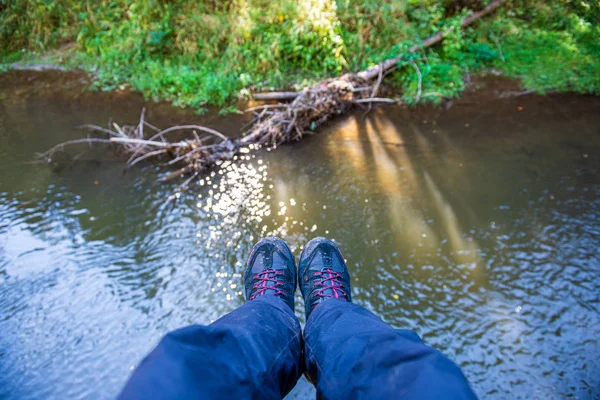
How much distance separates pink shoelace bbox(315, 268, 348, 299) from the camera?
6.28 ft

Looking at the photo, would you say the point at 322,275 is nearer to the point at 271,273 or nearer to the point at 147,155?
the point at 271,273

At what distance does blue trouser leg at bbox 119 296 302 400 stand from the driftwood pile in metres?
2.61

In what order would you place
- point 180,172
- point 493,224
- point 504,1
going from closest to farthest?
1. point 493,224
2. point 180,172
3. point 504,1

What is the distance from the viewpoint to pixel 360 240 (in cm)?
292

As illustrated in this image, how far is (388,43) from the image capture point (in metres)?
5.73

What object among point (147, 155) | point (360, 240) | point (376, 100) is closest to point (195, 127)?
point (147, 155)

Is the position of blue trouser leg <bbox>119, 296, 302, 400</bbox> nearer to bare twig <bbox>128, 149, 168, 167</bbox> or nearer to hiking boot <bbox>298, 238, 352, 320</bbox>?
hiking boot <bbox>298, 238, 352, 320</bbox>

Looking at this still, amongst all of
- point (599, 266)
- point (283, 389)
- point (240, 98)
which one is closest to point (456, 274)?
point (599, 266)

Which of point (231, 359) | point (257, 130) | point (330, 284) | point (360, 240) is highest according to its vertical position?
point (257, 130)

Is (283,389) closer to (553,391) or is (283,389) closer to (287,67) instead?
(553,391)

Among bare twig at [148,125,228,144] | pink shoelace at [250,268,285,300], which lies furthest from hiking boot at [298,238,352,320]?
bare twig at [148,125,228,144]

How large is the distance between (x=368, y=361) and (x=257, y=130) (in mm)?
3551

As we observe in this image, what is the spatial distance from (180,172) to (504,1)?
20.7ft

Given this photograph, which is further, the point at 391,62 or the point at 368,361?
the point at 391,62
